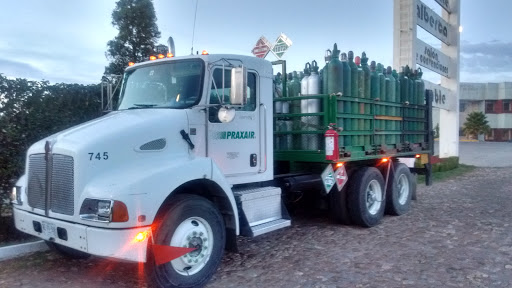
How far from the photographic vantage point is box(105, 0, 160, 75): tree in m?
10.6

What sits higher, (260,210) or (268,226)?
(260,210)

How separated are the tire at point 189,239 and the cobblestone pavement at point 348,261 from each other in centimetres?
33

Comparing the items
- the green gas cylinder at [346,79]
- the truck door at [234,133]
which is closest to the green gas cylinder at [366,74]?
the green gas cylinder at [346,79]

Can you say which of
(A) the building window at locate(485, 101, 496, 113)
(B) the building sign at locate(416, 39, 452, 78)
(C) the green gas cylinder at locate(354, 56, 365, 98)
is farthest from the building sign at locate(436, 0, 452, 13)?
(A) the building window at locate(485, 101, 496, 113)

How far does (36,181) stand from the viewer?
4555 mm

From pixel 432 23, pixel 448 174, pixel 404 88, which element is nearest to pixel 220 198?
pixel 404 88

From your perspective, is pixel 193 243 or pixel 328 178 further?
pixel 328 178

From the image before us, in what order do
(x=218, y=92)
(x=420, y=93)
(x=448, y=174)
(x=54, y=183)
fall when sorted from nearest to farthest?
(x=54, y=183)
(x=218, y=92)
(x=420, y=93)
(x=448, y=174)

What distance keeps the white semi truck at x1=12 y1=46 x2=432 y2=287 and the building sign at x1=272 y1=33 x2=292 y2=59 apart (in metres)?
2.08

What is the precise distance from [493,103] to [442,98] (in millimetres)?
50395

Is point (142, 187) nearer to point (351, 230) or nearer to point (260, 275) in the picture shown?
point (260, 275)

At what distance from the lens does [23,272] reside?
5102mm

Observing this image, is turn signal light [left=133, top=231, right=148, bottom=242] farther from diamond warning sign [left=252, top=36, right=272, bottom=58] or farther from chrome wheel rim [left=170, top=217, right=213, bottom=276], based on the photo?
diamond warning sign [left=252, top=36, right=272, bottom=58]

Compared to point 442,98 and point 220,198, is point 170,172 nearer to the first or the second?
point 220,198
